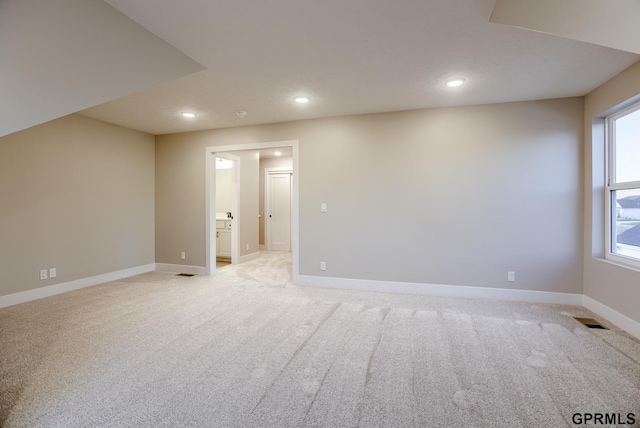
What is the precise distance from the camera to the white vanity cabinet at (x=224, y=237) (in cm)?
643

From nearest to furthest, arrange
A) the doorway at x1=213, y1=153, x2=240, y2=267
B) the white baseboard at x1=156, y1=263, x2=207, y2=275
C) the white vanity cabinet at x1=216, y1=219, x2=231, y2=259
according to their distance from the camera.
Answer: the white baseboard at x1=156, y1=263, x2=207, y2=275
the doorway at x1=213, y1=153, x2=240, y2=267
the white vanity cabinet at x1=216, y1=219, x2=231, y2=259

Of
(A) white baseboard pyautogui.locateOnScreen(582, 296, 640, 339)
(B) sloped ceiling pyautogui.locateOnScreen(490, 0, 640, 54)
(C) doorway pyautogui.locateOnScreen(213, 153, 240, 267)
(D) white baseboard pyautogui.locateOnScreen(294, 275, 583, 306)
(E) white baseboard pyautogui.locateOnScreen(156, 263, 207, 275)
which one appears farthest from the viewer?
(C) doorway pyautogui.locateOnScreen(213, 153, 240, 267)

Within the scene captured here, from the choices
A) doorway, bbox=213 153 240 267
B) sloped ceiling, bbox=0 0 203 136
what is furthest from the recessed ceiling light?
doorway, bbox=213 153 240 267

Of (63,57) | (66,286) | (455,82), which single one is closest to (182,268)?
(66,286)

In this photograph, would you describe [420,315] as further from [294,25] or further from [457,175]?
[294,25]

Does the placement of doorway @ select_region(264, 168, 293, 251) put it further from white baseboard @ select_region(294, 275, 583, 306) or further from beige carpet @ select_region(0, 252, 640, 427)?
beige carpet @ select_region(0, 252, 640, 427)

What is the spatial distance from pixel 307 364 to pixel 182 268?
12.5ft

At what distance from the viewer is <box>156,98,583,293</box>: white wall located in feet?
11.6

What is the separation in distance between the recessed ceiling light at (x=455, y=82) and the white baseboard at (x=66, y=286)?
5.54 metres

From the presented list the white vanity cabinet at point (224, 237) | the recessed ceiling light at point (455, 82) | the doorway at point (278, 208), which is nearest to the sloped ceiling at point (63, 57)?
the recessed ceiling light at point (455, 82)

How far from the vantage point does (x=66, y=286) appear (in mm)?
3965

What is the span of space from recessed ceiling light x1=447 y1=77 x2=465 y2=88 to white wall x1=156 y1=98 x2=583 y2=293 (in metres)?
0.78

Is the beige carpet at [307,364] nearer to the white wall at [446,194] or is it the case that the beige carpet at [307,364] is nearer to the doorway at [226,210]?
the white wall at [446,194]

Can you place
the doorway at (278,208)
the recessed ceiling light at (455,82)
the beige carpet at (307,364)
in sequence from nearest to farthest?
the beige carpet at (307,364) < the recessed ceiling light at (455,82) < the doorway at (278,208)
